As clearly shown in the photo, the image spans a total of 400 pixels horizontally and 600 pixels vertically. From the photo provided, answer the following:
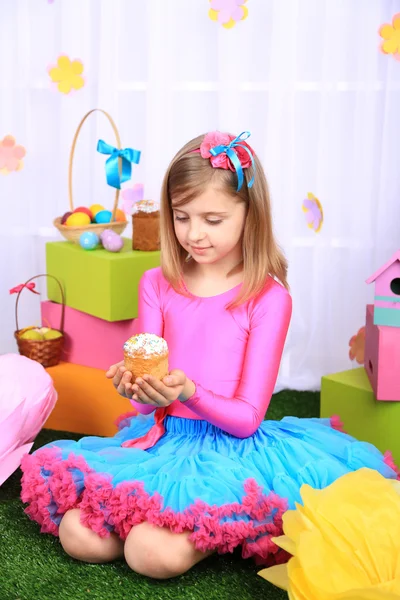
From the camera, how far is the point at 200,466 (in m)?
1.53

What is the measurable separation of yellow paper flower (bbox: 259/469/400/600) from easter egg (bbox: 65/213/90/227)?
1206 mm

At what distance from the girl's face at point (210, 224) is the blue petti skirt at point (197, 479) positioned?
0.35 metres

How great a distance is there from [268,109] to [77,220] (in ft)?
2.40

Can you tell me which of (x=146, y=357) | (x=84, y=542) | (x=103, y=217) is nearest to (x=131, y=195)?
(x=103, y=217)

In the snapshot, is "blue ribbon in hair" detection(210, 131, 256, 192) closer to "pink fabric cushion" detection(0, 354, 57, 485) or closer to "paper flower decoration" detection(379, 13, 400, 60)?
"pink fabric cushion" detection(0, 354, 57, 485)

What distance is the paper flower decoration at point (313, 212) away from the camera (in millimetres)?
2654

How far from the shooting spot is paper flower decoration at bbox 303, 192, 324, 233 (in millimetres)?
2654

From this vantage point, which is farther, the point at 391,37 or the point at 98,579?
the point at 391,37

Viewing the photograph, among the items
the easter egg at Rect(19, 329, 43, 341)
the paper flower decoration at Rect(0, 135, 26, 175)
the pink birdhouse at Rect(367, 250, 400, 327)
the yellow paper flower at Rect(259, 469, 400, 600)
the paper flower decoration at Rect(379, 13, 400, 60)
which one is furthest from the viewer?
the paper flower decoration at Rect(0, 135, 26, 175)

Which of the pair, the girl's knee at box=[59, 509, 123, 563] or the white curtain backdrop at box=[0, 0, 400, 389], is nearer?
the girl's knee at box=[59, 509, 123, 563]

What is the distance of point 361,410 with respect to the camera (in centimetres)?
203

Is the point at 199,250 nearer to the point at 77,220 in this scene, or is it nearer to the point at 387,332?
the point at 387,332

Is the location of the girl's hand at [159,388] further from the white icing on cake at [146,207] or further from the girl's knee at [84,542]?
the white icing on cake at [146,207]

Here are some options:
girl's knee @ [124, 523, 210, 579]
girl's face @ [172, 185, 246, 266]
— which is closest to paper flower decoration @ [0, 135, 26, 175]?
girl's face @ [172, 185, 246, 266]
